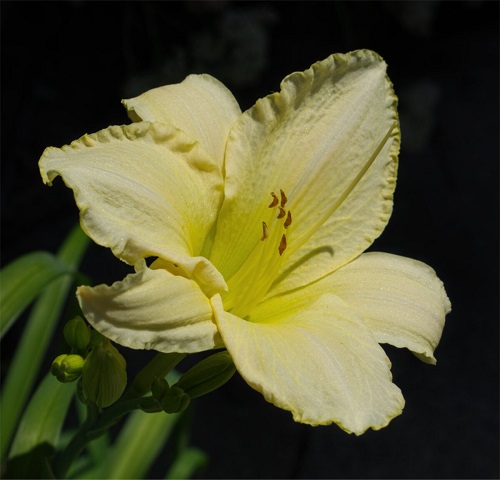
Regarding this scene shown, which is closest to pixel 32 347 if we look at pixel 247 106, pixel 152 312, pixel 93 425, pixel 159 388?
pixel 93 425

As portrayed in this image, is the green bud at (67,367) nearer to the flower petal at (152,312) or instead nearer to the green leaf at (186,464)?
the flower petal at (152,312)

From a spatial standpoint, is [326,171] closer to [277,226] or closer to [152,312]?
[277,226]

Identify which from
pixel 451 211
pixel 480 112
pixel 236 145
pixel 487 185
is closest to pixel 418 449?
pixel 451 211

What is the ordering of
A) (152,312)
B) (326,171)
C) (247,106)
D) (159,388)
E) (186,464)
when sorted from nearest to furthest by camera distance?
(152,312), (159,388), (326,171), (186,464), (247,106)

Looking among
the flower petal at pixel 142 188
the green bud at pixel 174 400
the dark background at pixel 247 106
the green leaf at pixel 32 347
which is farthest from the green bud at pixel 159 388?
the dark background at pixel 247 106

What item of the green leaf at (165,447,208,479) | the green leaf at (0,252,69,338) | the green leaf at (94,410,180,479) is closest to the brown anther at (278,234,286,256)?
the green leaf at (0,252,69,338)

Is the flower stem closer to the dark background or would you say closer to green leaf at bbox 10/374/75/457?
green leaf at bbox 10/374/75/457

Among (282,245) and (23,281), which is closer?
(282,245)
